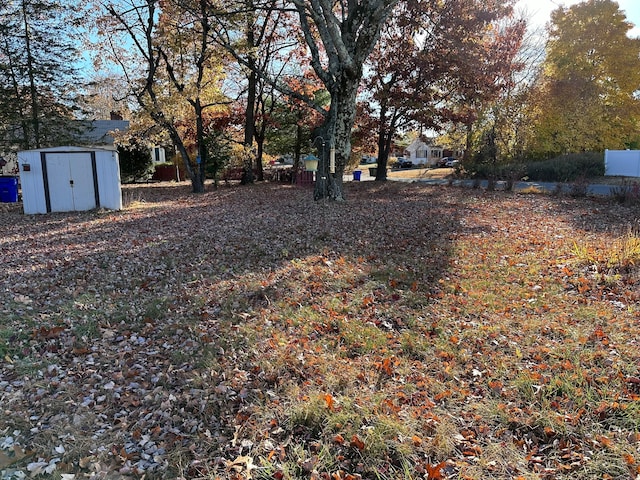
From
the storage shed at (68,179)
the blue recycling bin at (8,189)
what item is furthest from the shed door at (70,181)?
the blue recycling bin at (8,189)

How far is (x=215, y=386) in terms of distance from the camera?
340 cm

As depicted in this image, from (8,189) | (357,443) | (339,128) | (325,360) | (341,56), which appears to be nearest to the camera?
(357,443)

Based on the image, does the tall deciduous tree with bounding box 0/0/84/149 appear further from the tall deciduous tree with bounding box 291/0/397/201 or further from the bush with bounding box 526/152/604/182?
the bush with bounding box 526/152/604/182

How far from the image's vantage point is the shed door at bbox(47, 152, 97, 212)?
12.6m

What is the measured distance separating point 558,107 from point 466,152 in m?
5.36

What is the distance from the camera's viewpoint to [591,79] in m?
23.9

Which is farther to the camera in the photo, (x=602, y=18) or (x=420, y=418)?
(x=602, y=18)

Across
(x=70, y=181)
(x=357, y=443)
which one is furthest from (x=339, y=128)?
(x=357, y=443)

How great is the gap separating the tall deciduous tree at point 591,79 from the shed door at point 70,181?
23.7 meters

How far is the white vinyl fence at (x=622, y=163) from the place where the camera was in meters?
21.8

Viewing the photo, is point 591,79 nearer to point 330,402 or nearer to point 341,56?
point 341,56

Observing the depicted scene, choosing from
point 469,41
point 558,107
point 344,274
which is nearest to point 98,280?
point 344,274

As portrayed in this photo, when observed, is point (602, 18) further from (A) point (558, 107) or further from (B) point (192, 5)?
(B) point (192, 5)

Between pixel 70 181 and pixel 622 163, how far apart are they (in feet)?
81.8
